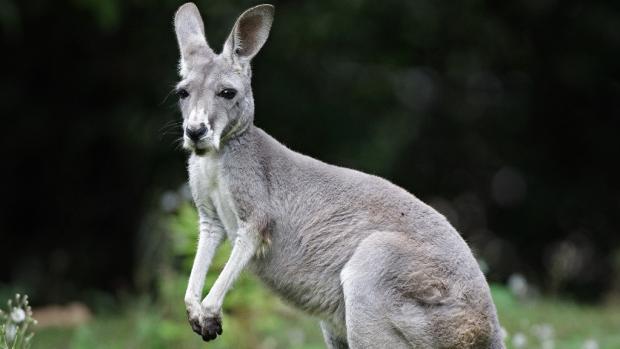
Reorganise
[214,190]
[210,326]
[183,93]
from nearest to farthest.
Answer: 1. [210,326]
2. [183,93]
3. [214,190]

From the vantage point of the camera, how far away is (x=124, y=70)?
13133 millimetres

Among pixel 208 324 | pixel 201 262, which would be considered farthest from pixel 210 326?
pixel 201 262

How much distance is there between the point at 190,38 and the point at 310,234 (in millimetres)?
1199

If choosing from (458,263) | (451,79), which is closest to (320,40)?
(451,79)

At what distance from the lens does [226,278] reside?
215 inches

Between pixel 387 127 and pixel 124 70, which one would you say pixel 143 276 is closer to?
pixel 124 70

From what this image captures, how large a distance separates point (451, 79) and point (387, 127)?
8.67 feet

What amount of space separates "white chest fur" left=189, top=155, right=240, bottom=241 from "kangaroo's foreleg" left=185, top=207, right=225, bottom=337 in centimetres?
5

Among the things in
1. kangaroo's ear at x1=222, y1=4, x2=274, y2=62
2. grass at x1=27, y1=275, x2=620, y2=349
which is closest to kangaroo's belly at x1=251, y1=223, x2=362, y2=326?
kangaroo's ear at x1=222, y1=4, x2=274, y2=62

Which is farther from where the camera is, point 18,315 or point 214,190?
point 214,190

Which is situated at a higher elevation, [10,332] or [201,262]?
[201,262]

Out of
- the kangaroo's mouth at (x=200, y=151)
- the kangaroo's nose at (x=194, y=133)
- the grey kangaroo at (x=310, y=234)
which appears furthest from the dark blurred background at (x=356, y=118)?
the kangaroo's nose at (x=194, y=133)

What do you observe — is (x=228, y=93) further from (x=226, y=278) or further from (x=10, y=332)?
(x=10, y=332)

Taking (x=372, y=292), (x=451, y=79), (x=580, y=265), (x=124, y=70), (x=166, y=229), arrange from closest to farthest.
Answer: (x=372, y=292) → (x=166, y=229) → (x=124, y=70) → (x=580, y=265) → (x=451, y=79)
